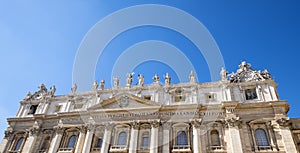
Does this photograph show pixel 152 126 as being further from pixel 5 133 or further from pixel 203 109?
pixel 5 133

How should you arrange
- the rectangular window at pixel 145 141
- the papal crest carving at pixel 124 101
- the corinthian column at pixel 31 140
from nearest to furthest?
the rectangular window at pixel 145 141 → the corinthian column at pixel 31 140 → the papal crest carving at pixel 124 101

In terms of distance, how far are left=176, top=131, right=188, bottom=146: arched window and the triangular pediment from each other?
5.20 metres

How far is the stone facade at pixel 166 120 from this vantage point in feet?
82.0

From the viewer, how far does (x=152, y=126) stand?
27359mm

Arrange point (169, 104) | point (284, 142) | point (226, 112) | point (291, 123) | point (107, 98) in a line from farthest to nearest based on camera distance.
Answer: point (107, 98) < point (169, 104) < point (226, 112) < point (291, 123) < point (284, 142)

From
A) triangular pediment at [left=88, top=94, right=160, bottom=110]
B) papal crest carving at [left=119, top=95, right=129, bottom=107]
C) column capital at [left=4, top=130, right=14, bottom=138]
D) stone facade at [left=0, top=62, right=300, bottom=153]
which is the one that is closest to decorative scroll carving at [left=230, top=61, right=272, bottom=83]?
stone facade at [left=0, top=62, right=300, bottom=153]

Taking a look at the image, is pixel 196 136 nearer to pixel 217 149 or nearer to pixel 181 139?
pixel 181 139

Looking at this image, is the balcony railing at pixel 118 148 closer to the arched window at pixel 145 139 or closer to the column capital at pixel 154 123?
the arched window at pixel 145 139

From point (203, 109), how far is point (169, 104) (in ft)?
13.3

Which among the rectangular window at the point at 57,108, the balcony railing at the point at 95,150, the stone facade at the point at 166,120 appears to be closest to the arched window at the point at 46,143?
the stone facade at the point at 166,120

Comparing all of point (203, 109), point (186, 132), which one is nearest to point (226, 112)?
point (203, 109)

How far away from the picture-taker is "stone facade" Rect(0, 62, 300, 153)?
2500cm

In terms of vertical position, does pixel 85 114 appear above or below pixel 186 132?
above

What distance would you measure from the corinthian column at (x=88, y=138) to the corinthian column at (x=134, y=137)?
4819 millimetres
